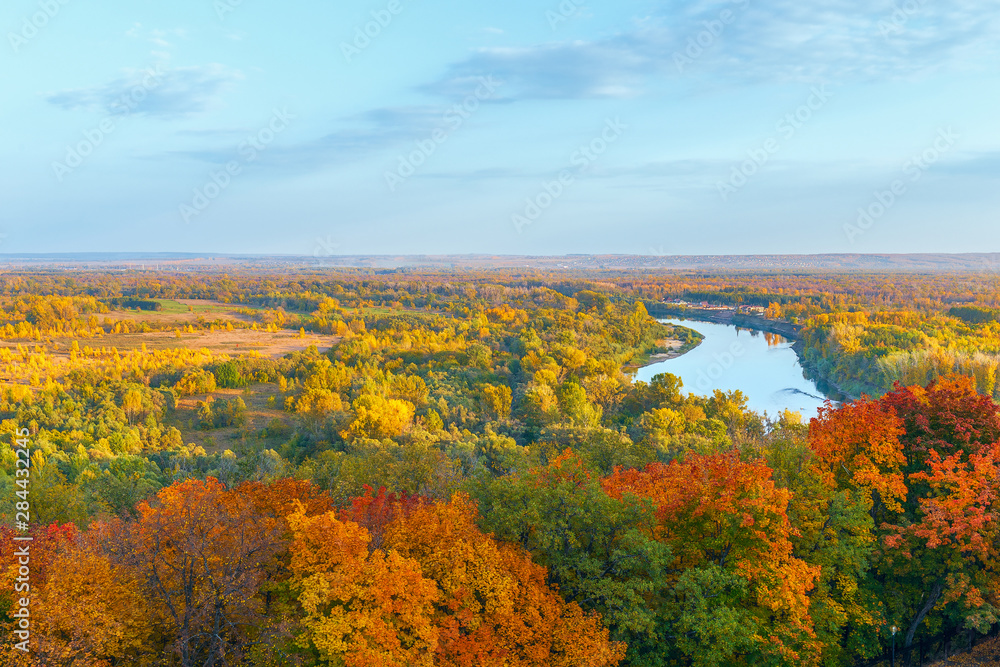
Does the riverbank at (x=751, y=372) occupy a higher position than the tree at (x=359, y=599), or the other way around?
the tree at (x=359, y=599)

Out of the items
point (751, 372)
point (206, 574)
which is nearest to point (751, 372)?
point (751, 372)

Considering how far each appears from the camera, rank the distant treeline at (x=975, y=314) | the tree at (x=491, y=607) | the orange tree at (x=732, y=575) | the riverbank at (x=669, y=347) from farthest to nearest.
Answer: the distant treeline at (x=975, y=314) < the riverbank at (x=669, y=347) < the orange tree at (x=732, y=575) < the tree at (x=491, y=607)

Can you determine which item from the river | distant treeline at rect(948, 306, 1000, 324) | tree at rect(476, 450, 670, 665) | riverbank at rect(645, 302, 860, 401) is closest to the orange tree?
tree at rect(476, 450, 670, 665)

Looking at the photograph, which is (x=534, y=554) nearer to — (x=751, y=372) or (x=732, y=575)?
(x=732, y=575)

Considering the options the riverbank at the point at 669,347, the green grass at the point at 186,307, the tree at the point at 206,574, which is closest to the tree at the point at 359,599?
the tree at the point at 206,574

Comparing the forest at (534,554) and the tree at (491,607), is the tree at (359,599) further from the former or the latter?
the tree at (491,607)

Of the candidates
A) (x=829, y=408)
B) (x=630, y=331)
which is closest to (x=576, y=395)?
(x=829, y=408)

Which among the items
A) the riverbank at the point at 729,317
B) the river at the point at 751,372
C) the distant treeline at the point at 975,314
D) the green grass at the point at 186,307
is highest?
the distant treeline at the point at 975,314
